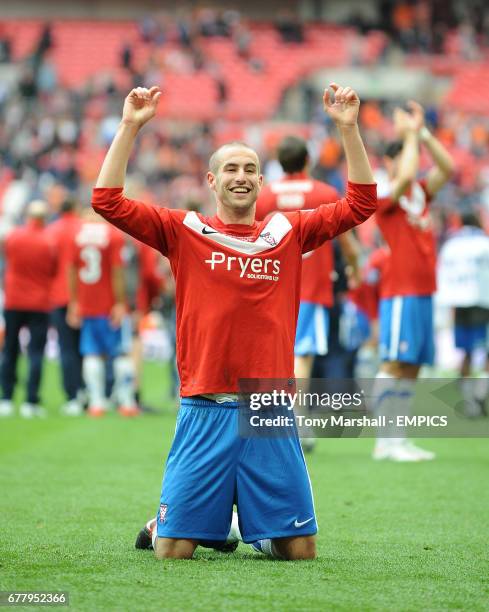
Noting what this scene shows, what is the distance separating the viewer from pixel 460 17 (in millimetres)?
36750

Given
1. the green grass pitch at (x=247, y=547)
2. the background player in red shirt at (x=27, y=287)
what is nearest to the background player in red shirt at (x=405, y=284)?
the green grass pitch at (x=247, y=547)

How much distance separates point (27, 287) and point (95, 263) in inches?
35.3

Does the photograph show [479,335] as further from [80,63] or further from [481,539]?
[80,63]

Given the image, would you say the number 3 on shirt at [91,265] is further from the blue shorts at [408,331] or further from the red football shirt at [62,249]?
the blue shorts at [408,331]

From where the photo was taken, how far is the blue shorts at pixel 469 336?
11828mm

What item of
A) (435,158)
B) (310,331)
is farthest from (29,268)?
(435,158)

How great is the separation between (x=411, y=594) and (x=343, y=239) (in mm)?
4152

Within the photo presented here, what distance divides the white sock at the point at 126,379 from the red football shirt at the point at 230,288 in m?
7.35

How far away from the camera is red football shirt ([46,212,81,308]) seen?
1209 centimetres

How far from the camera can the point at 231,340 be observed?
15.5 ft

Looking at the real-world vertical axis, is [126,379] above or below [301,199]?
below

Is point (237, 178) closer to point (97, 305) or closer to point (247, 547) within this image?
point (247, 547)

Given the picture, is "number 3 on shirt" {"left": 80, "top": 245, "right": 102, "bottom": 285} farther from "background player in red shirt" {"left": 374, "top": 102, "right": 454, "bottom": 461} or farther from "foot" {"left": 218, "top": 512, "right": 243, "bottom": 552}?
"foot" {"left": 218, "top": 512, "right": 243, "bottom": 552}

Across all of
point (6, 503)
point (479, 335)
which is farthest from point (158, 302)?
point (6, 503)
